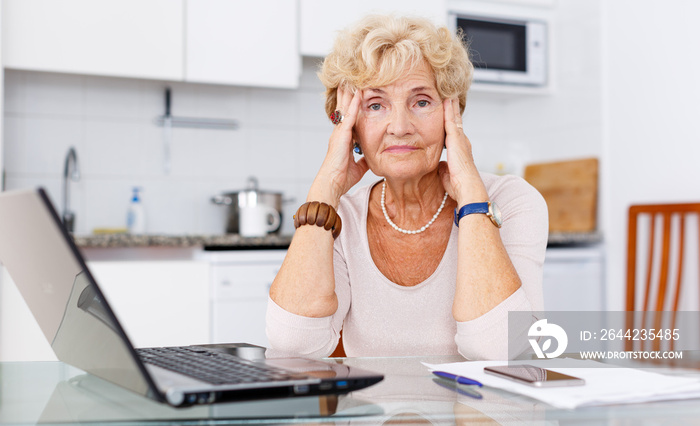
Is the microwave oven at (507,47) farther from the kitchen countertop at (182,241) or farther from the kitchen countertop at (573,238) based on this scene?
the kitchen countertop at (182,241)

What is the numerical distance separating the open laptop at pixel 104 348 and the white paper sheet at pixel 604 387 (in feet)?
0.50

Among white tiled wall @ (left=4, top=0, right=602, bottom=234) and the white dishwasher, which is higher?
white tiled wall @ (left=4, top=0, right=602, bottom=234)

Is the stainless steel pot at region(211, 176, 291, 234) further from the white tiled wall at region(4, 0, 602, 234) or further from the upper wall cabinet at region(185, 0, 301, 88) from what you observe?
the upper wall cabinet at region(185, 0, 301, 88)

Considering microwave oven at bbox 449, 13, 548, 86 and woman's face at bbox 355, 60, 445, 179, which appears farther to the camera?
microwave oven at bbox 449, 13, 548, 86

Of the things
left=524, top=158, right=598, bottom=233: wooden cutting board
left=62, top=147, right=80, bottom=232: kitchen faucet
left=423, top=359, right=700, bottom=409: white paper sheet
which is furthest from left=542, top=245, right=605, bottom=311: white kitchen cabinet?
left=423, top=359, right=700, bottom=409: white paper sheet

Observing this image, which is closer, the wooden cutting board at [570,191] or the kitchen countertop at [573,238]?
the kitchen countertop at [573,238]

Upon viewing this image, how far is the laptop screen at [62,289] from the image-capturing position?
0.58 metres

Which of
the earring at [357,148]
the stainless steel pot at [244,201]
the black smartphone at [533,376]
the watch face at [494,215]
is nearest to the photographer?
the black smartphone at [533,376]

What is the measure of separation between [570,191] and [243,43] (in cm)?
165

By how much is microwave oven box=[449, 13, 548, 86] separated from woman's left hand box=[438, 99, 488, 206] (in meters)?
1.80

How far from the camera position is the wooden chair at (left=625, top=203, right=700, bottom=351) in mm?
2645

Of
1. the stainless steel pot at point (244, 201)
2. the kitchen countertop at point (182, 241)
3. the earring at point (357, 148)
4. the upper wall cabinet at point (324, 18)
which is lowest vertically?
the kitchen countertop at point (182, 241)

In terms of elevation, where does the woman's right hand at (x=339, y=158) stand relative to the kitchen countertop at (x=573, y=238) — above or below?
above

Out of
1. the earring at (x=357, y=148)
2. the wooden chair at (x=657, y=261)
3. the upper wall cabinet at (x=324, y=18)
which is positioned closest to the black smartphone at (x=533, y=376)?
the earring at (x=357, y=148)
